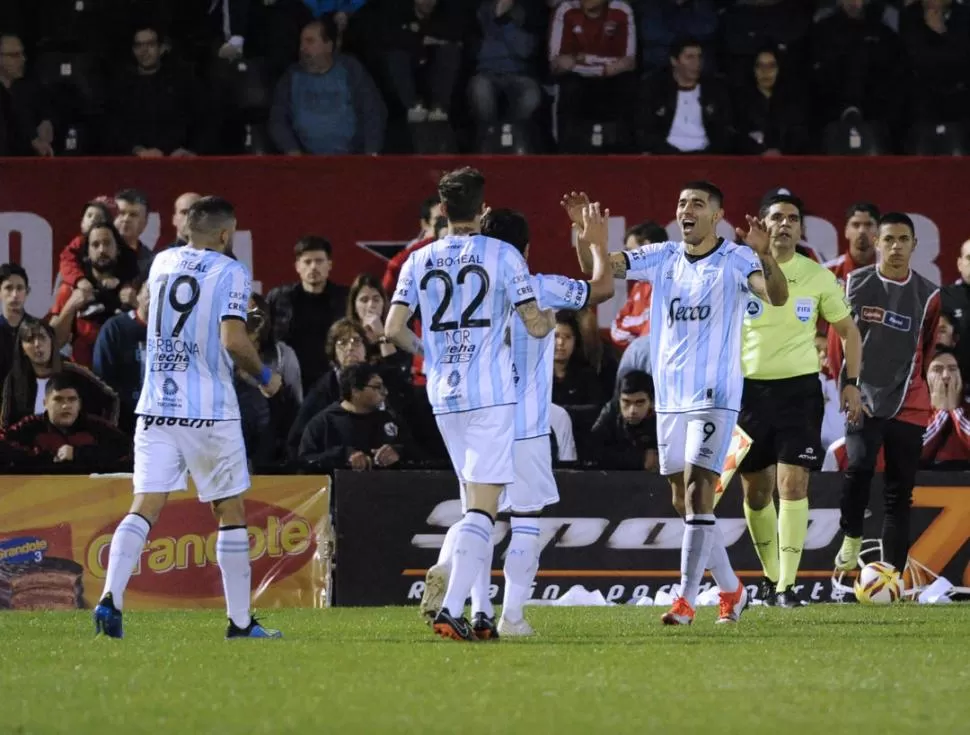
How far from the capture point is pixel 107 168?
15.0m

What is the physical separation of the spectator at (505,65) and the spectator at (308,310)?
2.76 metres

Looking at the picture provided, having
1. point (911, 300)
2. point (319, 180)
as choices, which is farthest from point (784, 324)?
point (319, 180)

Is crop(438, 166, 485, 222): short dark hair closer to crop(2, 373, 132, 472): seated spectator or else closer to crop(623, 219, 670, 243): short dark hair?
crop(2, 373, 132, 472): seated spectator

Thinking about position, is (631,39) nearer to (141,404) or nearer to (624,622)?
(624,622)

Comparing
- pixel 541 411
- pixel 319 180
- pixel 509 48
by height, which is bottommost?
pixel 541 411

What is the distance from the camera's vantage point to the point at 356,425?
13.0 meters

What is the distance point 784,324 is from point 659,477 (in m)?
1.92

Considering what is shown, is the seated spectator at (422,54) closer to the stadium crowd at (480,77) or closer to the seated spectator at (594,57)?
the stadium crowd at (480,77)

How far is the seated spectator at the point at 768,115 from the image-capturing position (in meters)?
16.4

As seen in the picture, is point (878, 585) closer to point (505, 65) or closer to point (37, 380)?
point (37, 380)

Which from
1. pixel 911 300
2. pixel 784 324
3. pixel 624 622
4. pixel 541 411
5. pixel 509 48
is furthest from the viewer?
pixel 509 48

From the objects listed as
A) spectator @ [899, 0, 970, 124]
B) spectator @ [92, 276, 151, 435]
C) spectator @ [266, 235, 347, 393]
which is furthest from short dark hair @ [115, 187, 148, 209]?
spectator @ [899, 0, 970, 124]

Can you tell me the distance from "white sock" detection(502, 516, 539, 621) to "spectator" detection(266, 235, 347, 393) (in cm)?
526

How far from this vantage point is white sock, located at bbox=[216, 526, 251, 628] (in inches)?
345
